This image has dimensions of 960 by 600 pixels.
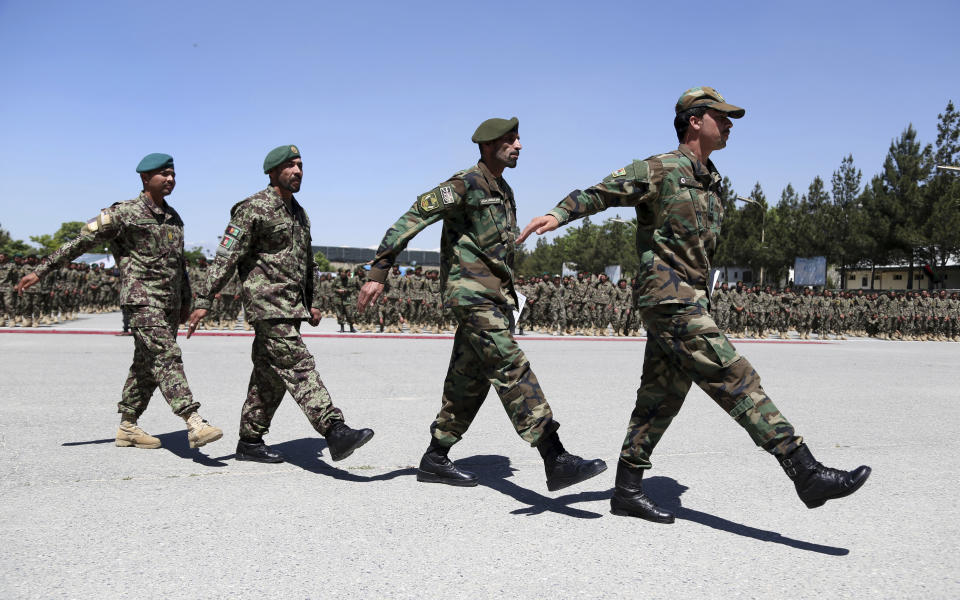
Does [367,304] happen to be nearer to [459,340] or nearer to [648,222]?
[459,340]

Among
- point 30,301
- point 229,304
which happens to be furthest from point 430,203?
point 30,301

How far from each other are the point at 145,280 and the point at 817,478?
4210 mm

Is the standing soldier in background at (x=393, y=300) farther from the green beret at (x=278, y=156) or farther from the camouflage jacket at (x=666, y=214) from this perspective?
the camouflage jacket at (x=666, y=214)

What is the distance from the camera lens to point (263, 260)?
454 cm

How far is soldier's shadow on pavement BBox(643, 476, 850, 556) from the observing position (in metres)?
3.20

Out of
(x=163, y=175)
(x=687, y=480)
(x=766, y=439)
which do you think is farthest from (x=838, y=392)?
(x=163, y=175)

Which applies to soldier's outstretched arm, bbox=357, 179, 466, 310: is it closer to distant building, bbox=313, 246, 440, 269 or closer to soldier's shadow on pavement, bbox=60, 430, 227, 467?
soldier's shadow on pavement, bbox=60, 430, 227, 467

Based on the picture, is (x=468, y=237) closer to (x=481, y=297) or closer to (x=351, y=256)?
(x=481, y=297)

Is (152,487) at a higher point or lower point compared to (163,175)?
lower

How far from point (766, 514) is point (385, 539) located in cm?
186

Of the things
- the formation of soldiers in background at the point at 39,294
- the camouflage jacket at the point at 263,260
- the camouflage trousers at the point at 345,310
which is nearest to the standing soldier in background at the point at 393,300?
the camouflage trousers at the point at 345,310

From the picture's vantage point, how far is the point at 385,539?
128 inches

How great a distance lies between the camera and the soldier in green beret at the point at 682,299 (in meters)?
3.27

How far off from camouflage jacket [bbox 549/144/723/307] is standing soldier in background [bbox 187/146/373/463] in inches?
74.5
